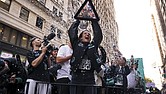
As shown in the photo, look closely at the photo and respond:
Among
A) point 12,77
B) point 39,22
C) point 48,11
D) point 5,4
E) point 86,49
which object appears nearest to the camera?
point 86,49

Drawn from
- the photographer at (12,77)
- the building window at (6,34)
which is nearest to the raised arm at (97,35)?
the photographer at (12,77)

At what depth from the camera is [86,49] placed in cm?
281

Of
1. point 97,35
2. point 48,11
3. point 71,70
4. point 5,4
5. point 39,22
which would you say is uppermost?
point 48,11

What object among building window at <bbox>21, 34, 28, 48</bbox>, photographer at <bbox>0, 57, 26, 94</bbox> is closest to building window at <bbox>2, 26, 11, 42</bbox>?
building window at <bbox>21, 34, 28, 48</bbox>

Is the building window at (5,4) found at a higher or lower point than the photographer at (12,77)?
higher

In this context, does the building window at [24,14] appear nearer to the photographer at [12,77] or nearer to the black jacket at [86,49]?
the photographer at [12,77]

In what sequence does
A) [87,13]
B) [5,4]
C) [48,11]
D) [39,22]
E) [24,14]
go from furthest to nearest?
[48,11]
[39,22]
[24,14]
[5,4]
[87,13]

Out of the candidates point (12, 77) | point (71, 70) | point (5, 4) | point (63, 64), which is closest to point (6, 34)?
point (5, 4)

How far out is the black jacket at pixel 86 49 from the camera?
2.74 meters

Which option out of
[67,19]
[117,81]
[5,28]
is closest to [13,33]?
[5,28]

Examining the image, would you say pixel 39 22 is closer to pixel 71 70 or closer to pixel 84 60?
pixel 71 70

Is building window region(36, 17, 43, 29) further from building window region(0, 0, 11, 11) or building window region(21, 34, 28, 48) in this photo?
building window region(0, 0, 11, 11)

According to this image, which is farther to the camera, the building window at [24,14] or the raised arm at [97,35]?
the building window at [24,14]

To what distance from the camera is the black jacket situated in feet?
9.00
